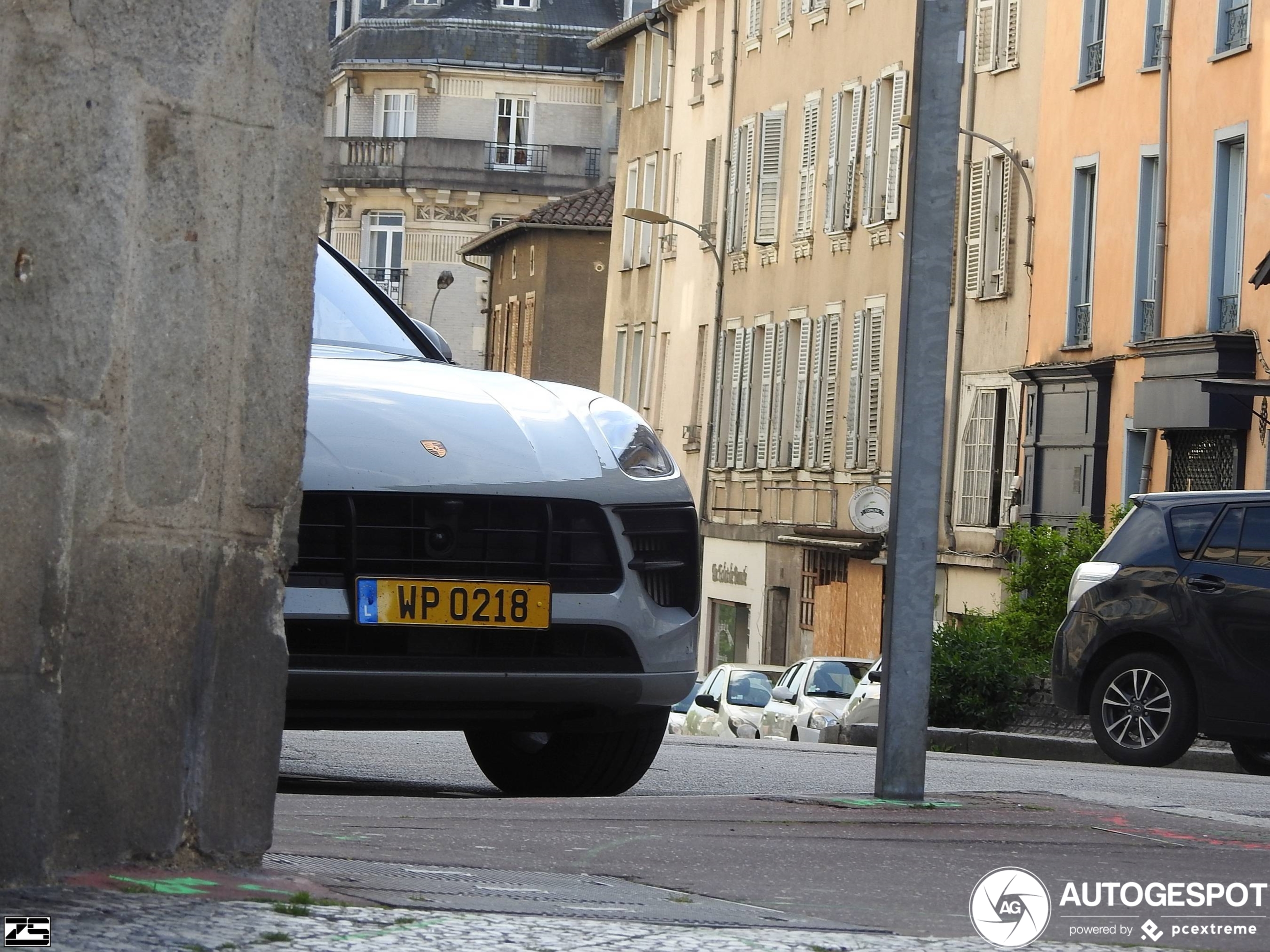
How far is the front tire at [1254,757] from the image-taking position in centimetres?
1564

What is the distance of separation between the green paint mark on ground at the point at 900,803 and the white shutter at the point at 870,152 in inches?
1297

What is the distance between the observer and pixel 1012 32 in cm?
3553

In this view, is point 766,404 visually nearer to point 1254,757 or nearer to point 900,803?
point 1254,757


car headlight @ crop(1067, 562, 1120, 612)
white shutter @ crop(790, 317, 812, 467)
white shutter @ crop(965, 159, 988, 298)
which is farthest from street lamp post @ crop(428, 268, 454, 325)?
car headlight @ crop(1067, 562, 1120, 612)

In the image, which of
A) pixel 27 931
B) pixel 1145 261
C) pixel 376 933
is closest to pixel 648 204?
pixel 1145 261

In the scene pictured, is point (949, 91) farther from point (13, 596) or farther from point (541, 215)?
point (541, 215)

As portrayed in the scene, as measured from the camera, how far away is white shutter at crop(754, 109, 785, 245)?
45125 mm

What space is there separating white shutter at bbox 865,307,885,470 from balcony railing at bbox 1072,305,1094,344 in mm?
6379

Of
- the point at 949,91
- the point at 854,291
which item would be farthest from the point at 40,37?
the point at 854,291

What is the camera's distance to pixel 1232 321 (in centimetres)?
2877

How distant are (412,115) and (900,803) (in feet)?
Answer: 233

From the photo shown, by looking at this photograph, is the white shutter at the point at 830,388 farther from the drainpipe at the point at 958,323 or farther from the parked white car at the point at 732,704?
the parked white car at the point at 732,704

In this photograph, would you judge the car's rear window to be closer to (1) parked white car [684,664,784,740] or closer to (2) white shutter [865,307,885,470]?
(1) parked white car [684,664,784,740]

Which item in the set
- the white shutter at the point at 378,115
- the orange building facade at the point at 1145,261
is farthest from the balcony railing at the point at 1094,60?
the white shutter at the point at 378,115
